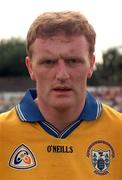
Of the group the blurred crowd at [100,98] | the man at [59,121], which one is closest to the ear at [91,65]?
the man at [59,121]

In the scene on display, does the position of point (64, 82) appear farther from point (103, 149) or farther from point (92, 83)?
point (92, 83)

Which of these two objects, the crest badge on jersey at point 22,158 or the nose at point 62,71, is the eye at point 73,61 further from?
the crest badge on jersey at point 22,158

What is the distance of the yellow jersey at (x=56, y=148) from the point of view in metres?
3.21

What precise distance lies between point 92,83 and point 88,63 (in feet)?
205

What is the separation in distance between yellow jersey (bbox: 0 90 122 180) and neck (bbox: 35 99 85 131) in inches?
1.1

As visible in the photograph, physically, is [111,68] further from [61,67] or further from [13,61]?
[61,67]

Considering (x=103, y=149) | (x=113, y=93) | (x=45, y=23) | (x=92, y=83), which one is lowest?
(x=92, y=83)

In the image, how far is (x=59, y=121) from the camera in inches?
132

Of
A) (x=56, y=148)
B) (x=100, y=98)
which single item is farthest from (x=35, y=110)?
(x=100, y=98)

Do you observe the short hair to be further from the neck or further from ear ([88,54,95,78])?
the neck

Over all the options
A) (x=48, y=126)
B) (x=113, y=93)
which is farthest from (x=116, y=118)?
(x=113, y=93)

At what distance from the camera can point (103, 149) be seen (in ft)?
10.9

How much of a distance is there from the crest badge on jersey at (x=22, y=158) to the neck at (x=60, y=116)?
209mm

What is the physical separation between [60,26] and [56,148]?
2.15 feet
